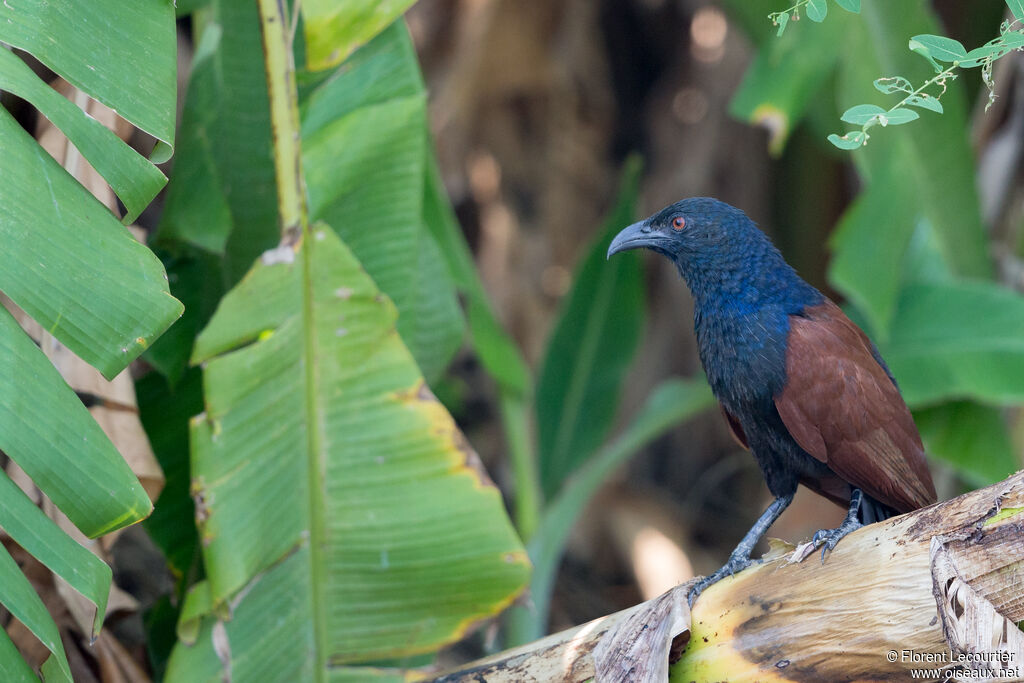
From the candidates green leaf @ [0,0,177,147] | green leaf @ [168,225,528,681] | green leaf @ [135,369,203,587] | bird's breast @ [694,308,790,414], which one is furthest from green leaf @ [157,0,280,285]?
bird's breast @ [694,308,790,414]

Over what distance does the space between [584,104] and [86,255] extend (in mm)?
4887

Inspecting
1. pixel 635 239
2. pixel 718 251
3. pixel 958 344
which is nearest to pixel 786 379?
pixel 718 251

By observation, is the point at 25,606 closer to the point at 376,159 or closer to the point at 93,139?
the point at 93,139

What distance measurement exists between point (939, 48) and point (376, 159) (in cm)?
175

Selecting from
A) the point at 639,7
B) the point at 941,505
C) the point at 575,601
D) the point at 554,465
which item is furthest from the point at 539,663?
the point at 639,7

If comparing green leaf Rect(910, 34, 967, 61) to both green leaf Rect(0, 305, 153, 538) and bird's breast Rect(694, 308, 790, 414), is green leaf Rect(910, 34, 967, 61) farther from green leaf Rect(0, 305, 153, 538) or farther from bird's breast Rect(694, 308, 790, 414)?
green leaf Rect(0, 305, 153, 538)

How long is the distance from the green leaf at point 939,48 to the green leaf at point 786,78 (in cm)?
178

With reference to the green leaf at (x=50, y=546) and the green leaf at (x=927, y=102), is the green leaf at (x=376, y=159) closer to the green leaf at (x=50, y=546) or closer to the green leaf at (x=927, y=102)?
the green leaf at (x=50, y=546)

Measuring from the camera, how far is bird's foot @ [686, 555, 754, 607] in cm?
223

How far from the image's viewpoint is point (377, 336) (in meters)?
2.70

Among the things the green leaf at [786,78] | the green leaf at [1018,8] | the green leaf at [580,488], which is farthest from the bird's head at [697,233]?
the green leaf at [580,488]

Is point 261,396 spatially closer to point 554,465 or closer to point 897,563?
point 897,563

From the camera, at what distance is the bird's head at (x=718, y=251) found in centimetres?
261

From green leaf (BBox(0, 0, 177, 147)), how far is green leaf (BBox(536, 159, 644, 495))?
2.64m
